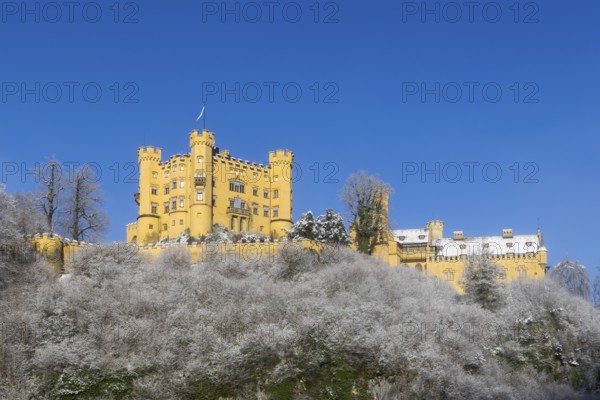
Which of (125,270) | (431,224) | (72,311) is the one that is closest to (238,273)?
(125,270)

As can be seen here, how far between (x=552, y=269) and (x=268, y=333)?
4750 centimetres

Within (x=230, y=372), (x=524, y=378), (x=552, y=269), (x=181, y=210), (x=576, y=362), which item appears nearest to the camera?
(x=230, y=372)

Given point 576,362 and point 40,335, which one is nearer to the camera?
point 40,335

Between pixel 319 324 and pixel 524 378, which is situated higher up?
pixel 319 324

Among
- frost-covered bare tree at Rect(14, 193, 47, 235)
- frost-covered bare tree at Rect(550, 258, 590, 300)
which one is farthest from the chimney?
frost-covered bare tree at Rect(14, 193, 47, 235)

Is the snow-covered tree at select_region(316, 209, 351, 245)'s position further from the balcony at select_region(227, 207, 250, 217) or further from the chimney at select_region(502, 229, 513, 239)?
the chimney at select_region(502, 229, 513, 239)

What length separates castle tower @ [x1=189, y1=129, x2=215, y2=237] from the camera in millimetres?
80062

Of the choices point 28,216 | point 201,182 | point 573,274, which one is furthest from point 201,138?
point 573,274

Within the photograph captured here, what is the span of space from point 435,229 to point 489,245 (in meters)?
6.26

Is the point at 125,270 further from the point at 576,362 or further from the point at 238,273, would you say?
the point at 576,362

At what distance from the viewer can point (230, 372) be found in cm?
5022

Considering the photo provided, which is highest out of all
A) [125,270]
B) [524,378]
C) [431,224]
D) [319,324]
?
[431,224]

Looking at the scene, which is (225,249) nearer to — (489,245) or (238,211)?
(238,211)

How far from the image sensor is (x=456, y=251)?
85.8 m
